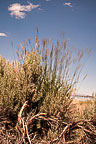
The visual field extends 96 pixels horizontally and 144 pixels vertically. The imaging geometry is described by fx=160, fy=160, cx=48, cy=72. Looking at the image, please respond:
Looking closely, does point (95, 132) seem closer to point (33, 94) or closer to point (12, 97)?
point (33, 94)

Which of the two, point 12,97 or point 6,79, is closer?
point 12,97

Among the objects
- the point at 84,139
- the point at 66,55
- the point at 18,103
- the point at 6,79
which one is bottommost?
the point at 84,139

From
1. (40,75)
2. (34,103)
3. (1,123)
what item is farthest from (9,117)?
(40,75)

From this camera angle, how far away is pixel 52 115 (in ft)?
7.22

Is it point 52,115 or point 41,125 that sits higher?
point 52,115

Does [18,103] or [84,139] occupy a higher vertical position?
[18,103]

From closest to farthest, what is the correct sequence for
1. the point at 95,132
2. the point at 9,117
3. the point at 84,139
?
the point at 95,132 → the point at 84,139 → the point at 9,117

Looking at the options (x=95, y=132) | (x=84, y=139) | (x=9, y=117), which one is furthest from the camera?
(x=9, y=117)

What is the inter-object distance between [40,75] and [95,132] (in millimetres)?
1081

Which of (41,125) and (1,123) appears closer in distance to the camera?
(1,123)

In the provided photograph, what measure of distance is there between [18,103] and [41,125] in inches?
17.6

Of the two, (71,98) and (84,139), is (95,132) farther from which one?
(71,98)

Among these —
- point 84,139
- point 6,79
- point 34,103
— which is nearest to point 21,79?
point 6,79

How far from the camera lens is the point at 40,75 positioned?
94.8 inches
